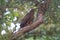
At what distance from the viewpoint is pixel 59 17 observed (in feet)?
7.07

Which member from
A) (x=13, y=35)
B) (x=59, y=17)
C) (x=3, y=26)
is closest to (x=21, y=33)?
(x=13, y=35)

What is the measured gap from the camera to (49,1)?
Answer: 203 cm

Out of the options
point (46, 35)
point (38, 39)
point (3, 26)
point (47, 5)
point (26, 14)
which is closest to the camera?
point (3, 26)

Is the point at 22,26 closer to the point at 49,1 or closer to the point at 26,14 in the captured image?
the point at 26,14

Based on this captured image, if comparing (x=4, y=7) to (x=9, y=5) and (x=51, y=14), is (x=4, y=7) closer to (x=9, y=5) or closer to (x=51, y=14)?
(x=9, y=5)

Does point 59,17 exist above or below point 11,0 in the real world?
below

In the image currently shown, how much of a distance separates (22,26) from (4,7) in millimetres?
384

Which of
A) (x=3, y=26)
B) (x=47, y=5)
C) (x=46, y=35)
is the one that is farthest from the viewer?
(x=46, y=35)

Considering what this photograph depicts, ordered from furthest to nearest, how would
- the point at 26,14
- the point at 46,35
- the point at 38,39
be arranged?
the point at 38,39, the point at 46,35, the point at 26,14

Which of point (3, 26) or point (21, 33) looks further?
point (21, 33)

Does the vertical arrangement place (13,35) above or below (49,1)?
below

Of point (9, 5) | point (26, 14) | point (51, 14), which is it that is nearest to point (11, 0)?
point (9, 5)

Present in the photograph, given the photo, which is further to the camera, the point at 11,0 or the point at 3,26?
the point at 11,0

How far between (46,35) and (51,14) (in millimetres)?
385
